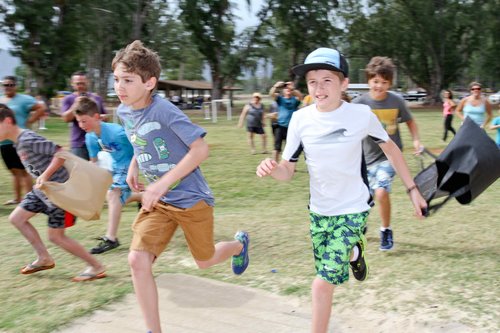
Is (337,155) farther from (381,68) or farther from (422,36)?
(422,36)

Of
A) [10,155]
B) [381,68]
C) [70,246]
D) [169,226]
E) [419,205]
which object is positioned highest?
[381,68]

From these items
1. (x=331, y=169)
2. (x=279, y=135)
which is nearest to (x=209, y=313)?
(x=331, y=169)

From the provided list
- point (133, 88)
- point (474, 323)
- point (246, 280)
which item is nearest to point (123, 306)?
point (246, 280)

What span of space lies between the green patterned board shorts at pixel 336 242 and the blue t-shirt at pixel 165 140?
0.77 meters

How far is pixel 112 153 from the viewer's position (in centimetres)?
556

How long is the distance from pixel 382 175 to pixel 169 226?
254 centimetres

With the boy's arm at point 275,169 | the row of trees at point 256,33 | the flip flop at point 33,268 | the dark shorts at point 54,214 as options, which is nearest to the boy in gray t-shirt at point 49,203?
the dark shorts at point 54,214

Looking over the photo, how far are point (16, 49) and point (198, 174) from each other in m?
34.2

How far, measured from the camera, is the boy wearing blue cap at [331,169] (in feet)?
10.4

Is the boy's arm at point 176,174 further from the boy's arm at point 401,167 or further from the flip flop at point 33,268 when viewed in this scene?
the flip flop at point 33,268

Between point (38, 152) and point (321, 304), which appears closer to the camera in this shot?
point (321, 304)

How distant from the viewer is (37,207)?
15.4ft

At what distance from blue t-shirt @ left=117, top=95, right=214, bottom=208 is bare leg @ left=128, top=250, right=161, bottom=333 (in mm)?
381

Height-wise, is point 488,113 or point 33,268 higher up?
point 488,113
